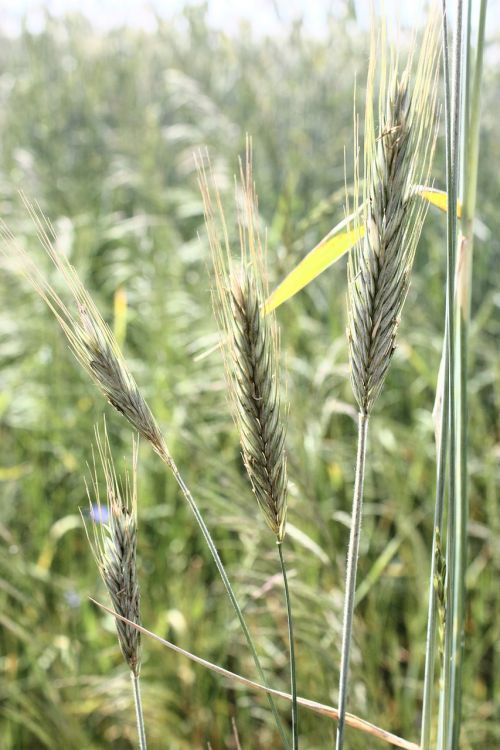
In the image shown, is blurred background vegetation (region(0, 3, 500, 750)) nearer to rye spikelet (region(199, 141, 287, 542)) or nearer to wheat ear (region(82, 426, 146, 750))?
rye spikelet (region(199, 141, 287, 542))

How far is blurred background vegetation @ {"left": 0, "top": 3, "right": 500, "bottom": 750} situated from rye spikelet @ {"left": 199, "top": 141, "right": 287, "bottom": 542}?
7 centimetres

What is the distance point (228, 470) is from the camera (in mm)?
1343

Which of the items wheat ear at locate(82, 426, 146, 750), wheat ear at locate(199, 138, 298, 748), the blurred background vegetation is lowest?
the blurred background vegetation

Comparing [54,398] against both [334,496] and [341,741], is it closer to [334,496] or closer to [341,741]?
[334,496]

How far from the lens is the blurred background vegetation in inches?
56.7

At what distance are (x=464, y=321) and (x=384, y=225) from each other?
0.08 meters

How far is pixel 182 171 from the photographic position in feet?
15.0

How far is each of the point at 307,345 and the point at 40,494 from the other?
0.92 metres

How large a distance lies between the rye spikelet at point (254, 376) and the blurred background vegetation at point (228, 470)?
0.22 feet

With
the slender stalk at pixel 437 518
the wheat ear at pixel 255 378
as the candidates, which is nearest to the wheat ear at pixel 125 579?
the wheat ear at pixel 255 378

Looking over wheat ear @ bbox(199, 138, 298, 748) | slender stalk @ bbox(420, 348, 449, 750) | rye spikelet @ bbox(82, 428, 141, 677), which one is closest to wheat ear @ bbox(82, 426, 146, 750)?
rye spikelet @ bbox(82, 428, 141, 677)

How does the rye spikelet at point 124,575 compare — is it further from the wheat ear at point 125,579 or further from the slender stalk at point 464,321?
the slender stalk at point 464,321

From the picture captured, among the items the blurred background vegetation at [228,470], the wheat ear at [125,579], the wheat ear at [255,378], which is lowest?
the blurred background vegetation at [228,470]

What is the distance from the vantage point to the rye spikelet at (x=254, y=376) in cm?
57
